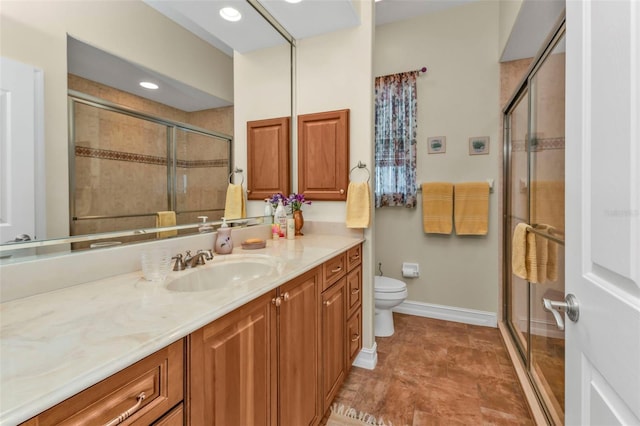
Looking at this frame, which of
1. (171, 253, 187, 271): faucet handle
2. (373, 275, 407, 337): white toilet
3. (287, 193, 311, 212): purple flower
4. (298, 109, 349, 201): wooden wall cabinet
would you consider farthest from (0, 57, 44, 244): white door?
(373, 275, 407, 337): white toilet

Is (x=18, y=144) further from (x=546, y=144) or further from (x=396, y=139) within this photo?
(x=396, y=139)

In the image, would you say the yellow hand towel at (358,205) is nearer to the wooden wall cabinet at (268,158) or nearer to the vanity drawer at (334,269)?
the vanity drawer at (334,269)

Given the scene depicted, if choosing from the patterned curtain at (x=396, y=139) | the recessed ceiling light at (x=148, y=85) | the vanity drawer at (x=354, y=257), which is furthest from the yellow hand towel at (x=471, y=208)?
the recessed ceiling light at (x=148, y=85)

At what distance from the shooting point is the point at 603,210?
58 cm

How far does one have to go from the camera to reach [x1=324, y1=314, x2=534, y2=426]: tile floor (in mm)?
1524

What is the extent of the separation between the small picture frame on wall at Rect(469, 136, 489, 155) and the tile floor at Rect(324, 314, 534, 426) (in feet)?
5.25

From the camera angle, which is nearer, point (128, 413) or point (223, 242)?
point (128, 413)

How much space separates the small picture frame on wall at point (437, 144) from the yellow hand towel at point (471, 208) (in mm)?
370

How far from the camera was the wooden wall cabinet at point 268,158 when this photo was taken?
187 centimetres

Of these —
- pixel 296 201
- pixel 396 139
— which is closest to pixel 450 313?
pixel 396 139

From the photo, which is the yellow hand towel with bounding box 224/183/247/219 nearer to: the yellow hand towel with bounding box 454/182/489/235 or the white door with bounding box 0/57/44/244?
the white door with bounding box 0/57/44/244

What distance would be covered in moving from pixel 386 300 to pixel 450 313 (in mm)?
869

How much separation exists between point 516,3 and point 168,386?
2.76 metres

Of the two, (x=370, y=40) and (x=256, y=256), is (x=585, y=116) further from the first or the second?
(x=370, y=40)
